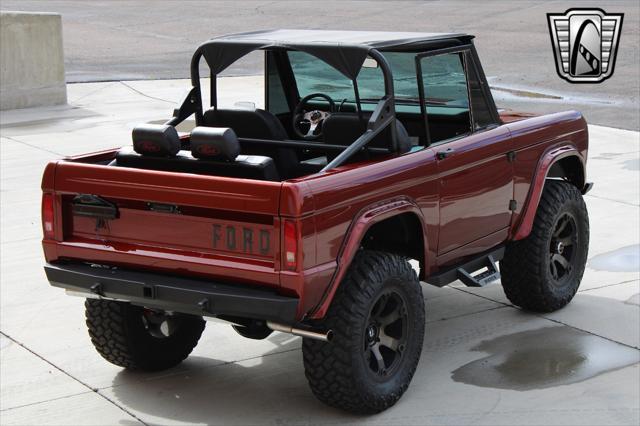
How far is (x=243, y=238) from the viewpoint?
207 inches

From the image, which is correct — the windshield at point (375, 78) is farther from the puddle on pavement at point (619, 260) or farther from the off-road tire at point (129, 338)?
the puddle on pavement at point (619, 260)

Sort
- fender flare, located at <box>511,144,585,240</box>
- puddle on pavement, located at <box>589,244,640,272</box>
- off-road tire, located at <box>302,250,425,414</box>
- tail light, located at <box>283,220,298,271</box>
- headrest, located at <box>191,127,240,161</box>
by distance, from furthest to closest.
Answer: puddle on pavement, located at <box>589,244,640,272</box>
fender flare, located at <box>511,144,585,240</box>
headrest, located at <box>191,127,240,161</box>
off-road tire, located at <box>302,250,425,414</box>
tail light, located at <box>283,220,298,271</box>


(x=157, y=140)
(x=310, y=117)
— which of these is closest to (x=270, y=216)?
(x=157, y=140)

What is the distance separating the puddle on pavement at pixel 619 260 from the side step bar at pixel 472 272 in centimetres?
166

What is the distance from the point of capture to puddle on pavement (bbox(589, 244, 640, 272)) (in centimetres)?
830

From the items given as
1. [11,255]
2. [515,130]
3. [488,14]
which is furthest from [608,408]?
[488,14]

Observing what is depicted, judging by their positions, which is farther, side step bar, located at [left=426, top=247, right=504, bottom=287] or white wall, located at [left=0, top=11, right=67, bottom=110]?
white wall, located at [left=0, top=11, right=67, bottom=110]

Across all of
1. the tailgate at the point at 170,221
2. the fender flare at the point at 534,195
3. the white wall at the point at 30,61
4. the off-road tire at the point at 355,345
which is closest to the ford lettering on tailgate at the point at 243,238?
the tailgate at the point at 170,221

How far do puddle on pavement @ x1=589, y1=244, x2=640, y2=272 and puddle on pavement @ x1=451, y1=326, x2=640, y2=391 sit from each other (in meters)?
1.45

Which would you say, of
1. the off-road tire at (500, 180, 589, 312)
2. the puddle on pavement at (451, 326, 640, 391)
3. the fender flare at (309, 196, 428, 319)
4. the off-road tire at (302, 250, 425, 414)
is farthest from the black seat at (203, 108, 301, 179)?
the off-road tire at (500, 180, 589, 312)

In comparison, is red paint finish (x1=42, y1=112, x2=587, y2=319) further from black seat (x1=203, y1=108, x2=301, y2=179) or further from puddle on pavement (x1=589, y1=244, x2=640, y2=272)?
puddle on pavement (x1=589, y1=244, x2=640, y2=272)

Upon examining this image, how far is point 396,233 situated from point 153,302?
1.47 meters

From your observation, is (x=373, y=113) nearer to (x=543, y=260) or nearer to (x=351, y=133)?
(x=351, y=133)

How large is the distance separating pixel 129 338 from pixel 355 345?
1362 millimetres
